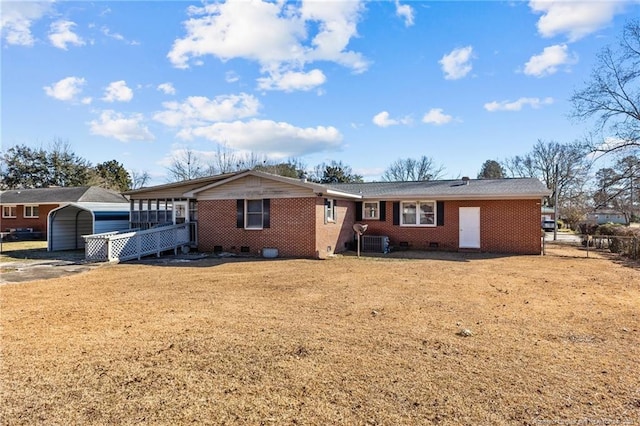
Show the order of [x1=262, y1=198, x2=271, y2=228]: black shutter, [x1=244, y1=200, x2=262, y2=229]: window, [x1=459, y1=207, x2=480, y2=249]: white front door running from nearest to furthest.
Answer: [x1=262, y1=198, x2=271, y2=228]: black shutter → [x1=244, y1=200, x2=262, y2=229]: window → [x1=459, y1=207, x2=480, y2=249]: white front door

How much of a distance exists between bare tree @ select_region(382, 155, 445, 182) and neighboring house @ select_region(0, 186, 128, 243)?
35674 millimetres

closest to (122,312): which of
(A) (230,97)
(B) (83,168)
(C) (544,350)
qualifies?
(C) (544,350)

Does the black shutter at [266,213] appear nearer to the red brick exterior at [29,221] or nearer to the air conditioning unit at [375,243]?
the air conditioning unit at [375,243]

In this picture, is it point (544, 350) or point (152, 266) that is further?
point (152, 266)

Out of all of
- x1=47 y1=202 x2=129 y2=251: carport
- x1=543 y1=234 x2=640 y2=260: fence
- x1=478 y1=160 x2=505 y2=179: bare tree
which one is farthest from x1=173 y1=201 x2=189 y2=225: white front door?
x1=478 y1=160 x2=505 y2=179: bare tree

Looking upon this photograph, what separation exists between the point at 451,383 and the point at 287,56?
44.9 feet

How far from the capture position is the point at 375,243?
16.7m

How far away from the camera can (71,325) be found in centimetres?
561

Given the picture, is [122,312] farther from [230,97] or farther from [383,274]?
[230,97]

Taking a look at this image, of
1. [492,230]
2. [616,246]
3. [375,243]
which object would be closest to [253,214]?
[375,243]

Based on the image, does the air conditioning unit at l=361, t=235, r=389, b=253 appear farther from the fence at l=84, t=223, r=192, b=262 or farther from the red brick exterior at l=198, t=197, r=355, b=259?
the fence at l=84, t=223, r=192, b=262

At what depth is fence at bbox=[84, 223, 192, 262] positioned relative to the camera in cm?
1345

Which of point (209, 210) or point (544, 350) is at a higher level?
point (209, 210)

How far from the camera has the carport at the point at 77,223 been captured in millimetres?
17750
